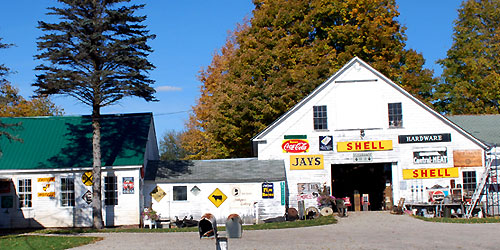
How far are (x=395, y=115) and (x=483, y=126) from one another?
748cm

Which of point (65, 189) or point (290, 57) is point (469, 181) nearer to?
point (290, 57)

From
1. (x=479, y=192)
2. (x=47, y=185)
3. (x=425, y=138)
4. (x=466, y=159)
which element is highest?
(x=425, y=138)

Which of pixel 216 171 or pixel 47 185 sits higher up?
pixel 216 171

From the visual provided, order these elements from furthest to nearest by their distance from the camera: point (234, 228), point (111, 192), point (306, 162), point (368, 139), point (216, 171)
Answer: point (368, 139), point (306, 162), point (216, 171), point (111, 192), point (234, 228)

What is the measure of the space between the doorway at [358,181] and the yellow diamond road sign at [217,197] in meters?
7.63

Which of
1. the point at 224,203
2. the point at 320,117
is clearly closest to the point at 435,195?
the point at 320,117

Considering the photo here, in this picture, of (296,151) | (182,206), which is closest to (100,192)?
(182,206)

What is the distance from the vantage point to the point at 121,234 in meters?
23.7

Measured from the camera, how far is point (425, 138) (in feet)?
98.3

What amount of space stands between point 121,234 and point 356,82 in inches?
574

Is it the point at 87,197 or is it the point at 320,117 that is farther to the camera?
the point at 320,117

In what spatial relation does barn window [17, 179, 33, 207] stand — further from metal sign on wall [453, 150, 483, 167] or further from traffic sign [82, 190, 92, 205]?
metal sign on wall [453, 150, 483, 167]

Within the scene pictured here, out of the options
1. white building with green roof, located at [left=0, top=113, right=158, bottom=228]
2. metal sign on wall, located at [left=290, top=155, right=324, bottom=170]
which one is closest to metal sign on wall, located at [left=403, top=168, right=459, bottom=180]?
metal sign on wall, located at [left=290, top=155, right=324, bottom=170]

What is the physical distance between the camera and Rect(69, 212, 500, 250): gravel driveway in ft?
57.9
